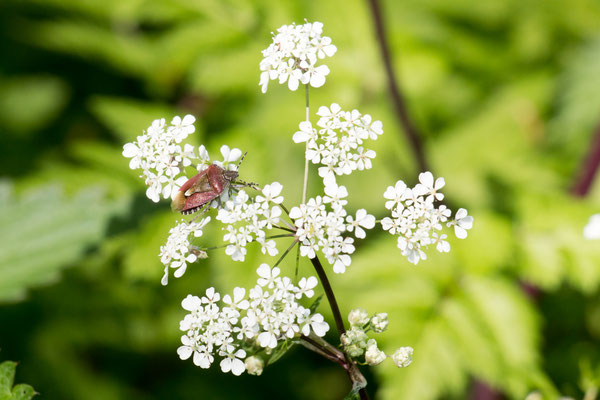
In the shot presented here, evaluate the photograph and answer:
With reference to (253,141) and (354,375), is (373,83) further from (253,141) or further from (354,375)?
(354,375)

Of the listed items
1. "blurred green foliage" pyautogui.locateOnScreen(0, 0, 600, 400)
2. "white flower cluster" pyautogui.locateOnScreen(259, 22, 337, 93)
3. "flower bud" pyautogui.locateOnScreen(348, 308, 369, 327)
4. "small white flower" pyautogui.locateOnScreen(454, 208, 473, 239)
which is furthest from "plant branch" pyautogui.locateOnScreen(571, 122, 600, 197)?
"flower bud" pyautogui.locateOnScreen(348, 308, 369, 327)

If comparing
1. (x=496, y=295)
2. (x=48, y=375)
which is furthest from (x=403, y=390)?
(x=48, y=375)

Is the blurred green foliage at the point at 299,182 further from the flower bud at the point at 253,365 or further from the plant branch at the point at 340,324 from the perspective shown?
the flower bud at the point at 253,365

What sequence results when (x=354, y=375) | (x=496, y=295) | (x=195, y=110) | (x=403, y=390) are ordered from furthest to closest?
(x=195, y=110) → (x=496, y=295) → (x=403, y=390) → (x=354, y=375)

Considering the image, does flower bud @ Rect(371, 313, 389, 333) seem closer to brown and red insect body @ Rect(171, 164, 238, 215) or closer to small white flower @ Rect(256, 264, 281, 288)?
small white flower @ Rect(256, 264, 281, 288)

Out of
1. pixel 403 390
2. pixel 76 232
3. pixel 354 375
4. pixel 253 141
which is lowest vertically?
pixel 354 375

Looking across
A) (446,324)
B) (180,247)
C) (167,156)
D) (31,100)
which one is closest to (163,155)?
(167,156)
